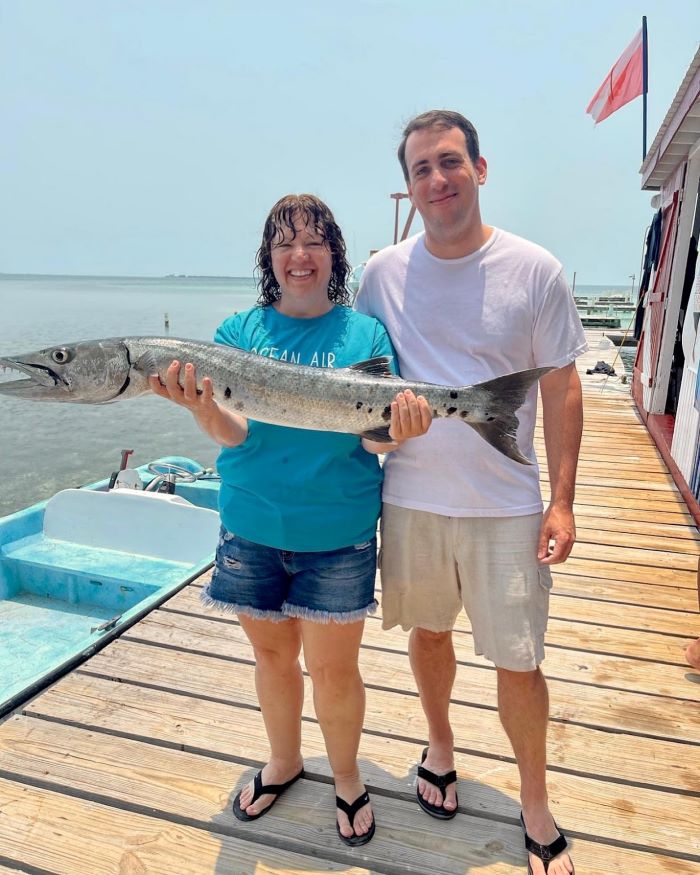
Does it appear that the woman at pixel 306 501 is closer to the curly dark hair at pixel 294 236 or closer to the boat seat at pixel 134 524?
the curly dark hair at pixel 294 236

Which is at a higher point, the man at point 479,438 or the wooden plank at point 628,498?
the man at point 479,438

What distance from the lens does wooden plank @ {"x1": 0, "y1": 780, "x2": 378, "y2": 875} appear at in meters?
2.30

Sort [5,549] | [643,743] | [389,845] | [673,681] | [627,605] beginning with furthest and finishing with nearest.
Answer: [5,549] → [627,605] → [673,681] → [643,743] → [389,845]

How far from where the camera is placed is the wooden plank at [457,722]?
9.11ft

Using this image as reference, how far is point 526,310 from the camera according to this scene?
221 cm

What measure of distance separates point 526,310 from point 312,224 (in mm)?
864

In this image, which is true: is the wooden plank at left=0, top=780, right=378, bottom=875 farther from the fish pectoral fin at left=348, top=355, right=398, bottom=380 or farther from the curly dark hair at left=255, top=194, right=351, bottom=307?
the curly dark hair at left=255, top=194, right=351, bottom=307

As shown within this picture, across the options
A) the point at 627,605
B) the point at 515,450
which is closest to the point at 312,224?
the point at 515,450

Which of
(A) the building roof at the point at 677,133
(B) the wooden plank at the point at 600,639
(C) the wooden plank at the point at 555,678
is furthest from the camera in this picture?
(A) the building roof at the point at 677,133

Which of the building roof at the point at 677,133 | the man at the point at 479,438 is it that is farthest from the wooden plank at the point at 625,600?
the building roof at the point at 677,133

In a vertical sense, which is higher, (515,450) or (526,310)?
(526,310)

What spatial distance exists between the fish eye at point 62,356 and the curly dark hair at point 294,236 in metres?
0.77

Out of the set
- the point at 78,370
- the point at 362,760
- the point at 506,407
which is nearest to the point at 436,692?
the point at 362,760

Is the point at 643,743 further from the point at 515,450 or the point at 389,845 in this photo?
the point at 515,450
